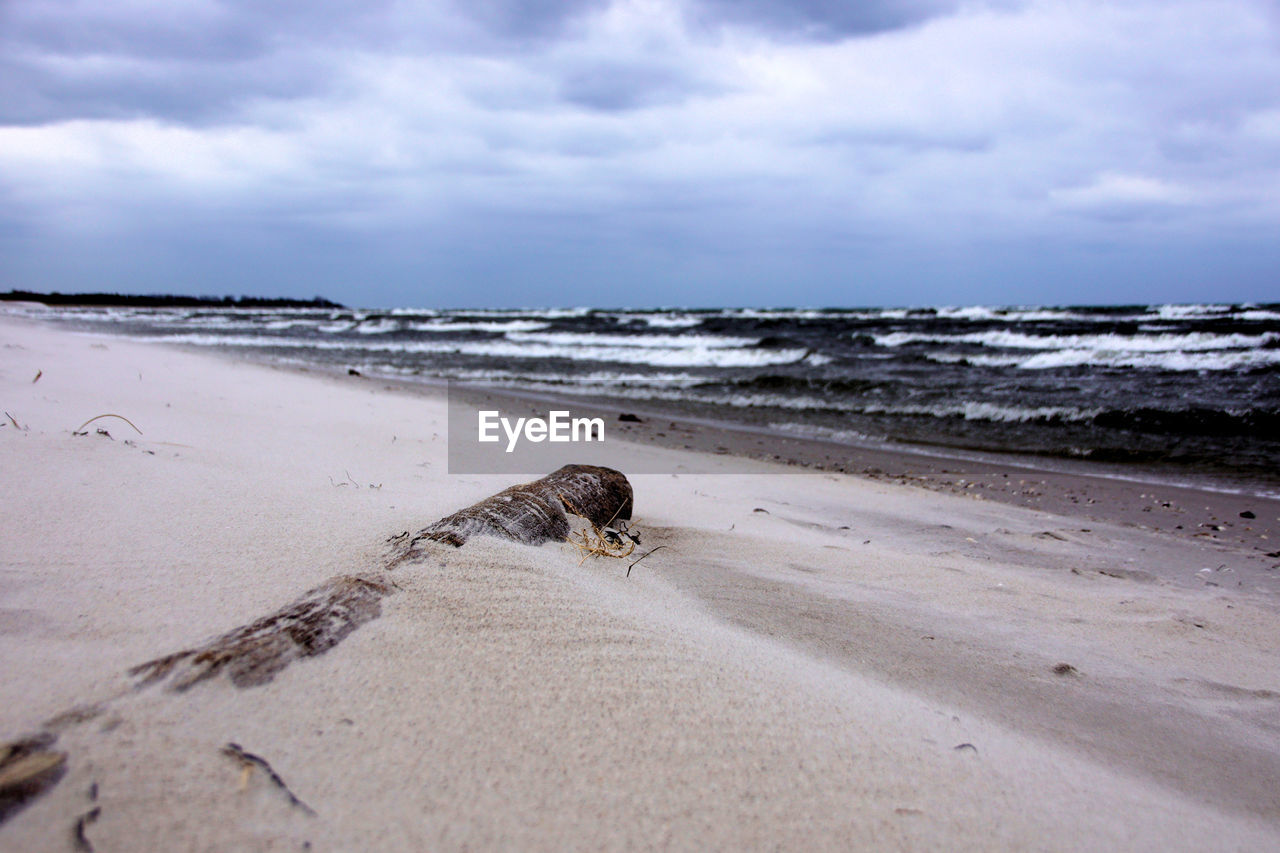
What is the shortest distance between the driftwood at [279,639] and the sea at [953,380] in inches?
268

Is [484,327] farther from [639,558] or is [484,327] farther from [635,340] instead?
[639,558]

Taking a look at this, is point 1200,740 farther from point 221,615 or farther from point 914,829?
point 221,615

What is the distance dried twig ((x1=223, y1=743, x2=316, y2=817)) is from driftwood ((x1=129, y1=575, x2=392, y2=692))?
0.61 feet

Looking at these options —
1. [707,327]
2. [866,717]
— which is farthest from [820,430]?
[707,327]

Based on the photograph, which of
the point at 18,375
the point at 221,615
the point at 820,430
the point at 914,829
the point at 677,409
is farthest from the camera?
the point at 677,409

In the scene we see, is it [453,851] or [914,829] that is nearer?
[453,851]

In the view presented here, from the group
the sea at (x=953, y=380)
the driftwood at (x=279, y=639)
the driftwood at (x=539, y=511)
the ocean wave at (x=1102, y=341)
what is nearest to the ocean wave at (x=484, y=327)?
the sea at (x=953, y=380)

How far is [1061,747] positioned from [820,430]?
22.8ft

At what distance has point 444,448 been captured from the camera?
16.6 feet

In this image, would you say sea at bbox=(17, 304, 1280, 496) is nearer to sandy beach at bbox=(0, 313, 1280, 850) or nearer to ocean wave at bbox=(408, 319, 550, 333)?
sandy beach at bbox=(0, 313, 1280, 850)

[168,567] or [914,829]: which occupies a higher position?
[168,567]

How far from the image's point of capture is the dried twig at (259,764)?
113cm

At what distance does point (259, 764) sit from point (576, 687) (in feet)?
2.04

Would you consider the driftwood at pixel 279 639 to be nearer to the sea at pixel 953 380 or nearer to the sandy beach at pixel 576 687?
the sandy beach at pixel 576 687
